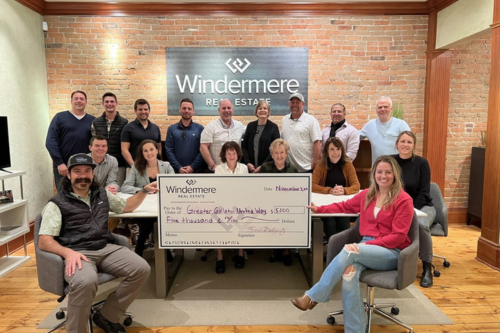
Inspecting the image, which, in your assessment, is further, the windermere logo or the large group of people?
the windermere logo

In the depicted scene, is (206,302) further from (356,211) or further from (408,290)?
(408,290)

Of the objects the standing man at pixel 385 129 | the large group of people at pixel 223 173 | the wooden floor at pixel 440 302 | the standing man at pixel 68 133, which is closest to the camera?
the large group of people at pixel 223 173

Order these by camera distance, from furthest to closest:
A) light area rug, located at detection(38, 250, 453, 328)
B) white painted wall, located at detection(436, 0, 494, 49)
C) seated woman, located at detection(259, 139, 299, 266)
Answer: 1. white painted wall, located at detection(436, 0, 494, 49)
2. seated woman, located at detection(259, 139, 299, 266)
3. light area rug, located at detection(38, 250, 453, 328)

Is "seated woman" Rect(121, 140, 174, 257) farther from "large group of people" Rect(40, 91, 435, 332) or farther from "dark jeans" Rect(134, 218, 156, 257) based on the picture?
"dark jeans" Rect(134, 218, 156, 257)

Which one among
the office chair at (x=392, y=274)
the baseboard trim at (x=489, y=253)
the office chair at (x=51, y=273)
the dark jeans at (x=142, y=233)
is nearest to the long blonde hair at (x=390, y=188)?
the office chair at (x=392, y=274)

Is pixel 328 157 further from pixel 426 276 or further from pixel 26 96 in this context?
pixel 26 96

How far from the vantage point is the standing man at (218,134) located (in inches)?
164

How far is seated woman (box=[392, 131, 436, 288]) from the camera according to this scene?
3.32 m

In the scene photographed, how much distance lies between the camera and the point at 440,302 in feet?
9.93

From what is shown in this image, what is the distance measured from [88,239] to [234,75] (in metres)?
3.52

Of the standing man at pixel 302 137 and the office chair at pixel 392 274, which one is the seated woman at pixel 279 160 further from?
the office chair at pixel 392 274

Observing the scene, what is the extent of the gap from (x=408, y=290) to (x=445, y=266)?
0.82 meters

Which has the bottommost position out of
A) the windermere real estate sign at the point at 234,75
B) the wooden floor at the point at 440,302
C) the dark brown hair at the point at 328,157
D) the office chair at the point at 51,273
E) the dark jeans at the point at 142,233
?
the wooden floor at the point at 440,302

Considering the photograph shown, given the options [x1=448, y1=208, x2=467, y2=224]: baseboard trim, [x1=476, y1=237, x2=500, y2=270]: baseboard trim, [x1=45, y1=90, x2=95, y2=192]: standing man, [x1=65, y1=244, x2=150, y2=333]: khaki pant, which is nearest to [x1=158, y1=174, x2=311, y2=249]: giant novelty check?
[x1=65, y1=244, x2=150, y2=333]: khaki pant
